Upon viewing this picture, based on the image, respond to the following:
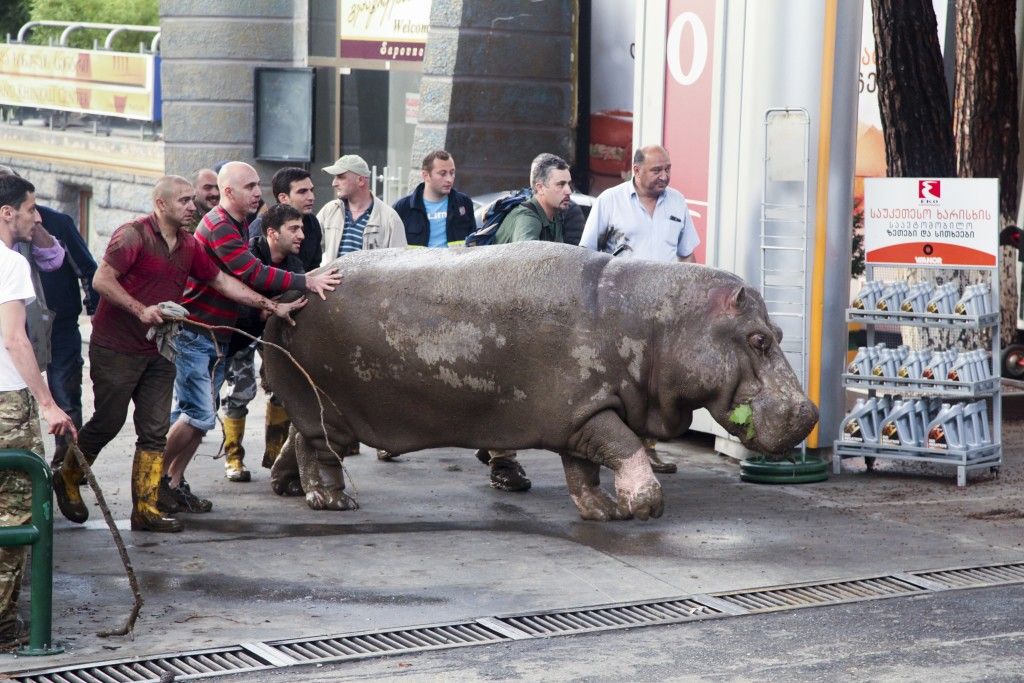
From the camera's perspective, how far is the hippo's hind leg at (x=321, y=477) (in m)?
8.82

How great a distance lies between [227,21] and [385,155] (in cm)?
221

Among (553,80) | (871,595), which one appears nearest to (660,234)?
(871,595)

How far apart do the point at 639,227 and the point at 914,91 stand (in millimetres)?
3180

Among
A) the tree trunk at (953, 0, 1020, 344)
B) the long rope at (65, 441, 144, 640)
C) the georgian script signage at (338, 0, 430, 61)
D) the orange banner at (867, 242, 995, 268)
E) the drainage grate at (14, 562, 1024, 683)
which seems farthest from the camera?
the georgian script signage at (338, 0, 430, 61)

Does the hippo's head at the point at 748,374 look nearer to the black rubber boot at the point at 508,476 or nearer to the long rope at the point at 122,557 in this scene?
the black rubber boot at the point at 508,476

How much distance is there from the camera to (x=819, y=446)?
10.1 meters

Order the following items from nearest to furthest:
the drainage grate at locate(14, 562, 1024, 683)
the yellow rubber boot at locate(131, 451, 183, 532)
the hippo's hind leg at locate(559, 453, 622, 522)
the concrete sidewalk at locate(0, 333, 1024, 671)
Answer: the drainage grate at locate(14, 562, 1024, 683)
the concrete sidewalk at locate(0, 333, 1024, 671)
the yellow rubber boot at locate(131, 451, 183, 532)
the hippo's hind leg at locate(559, 453, 622, 522)

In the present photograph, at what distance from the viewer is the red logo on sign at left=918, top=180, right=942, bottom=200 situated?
970cm

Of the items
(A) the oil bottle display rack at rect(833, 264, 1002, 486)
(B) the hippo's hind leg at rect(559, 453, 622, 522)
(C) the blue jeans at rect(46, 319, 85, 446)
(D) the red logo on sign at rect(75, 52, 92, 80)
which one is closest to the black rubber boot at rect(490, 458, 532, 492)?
(B) the hippo's hind leg at rect(559, 453, 622, 522)

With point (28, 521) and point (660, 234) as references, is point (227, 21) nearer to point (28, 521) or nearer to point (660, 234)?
point (660, 234)

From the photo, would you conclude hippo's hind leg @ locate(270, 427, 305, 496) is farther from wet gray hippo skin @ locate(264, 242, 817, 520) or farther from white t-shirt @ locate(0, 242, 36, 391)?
white t-shirt @ locate(0, 242, 36, 391)

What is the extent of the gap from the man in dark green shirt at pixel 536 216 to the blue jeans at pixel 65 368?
2.49m

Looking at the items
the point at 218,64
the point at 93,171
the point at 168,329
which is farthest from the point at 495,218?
the point at 93,171

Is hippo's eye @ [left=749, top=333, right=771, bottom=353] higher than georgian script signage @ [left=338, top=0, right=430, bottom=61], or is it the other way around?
georgian script signage @ [left=338, top=0, right=430, bottom=61]
